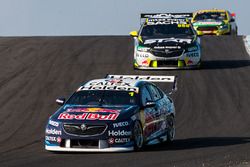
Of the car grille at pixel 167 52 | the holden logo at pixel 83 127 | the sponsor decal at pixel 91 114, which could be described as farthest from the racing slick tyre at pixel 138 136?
A: the car grille at pixel 167 52

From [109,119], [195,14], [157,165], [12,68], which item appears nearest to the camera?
[157,165]

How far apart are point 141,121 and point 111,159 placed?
1579 millimetres

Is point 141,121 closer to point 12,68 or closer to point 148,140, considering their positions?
point 148,140

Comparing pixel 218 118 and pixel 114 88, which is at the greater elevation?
pixel 114 88

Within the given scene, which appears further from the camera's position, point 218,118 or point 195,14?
point 195,14

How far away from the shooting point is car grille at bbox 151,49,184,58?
82.0ft

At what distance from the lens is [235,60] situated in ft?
91.5

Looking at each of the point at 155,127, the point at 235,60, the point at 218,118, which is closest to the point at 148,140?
the point at 155,127

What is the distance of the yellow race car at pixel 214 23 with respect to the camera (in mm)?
37406

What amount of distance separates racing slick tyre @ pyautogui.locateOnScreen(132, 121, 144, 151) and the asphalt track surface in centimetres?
14

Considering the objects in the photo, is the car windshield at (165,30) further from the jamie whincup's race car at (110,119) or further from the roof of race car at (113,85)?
the roof of race car at (113,85)

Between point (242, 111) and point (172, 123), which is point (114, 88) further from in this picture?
point (242, 111)

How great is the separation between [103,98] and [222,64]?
12.9 metres

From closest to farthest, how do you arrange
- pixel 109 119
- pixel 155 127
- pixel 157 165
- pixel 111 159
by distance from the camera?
pixel 157 165 < pixel 111 159 < pixel 109 119 < pixel 155 127
